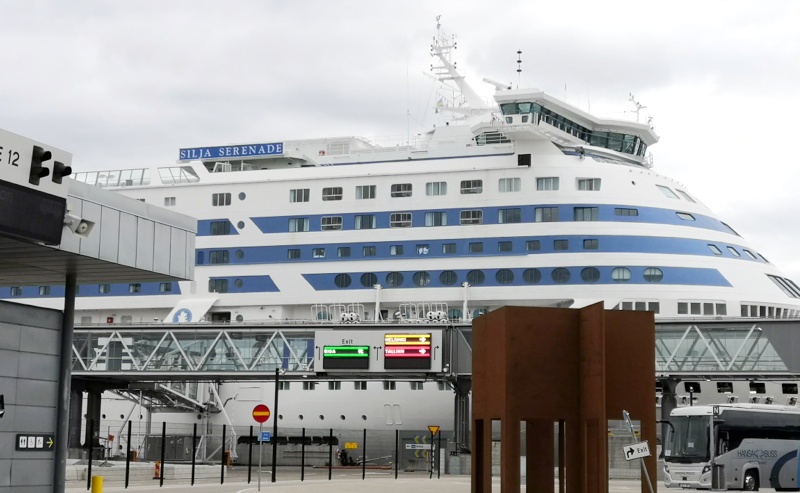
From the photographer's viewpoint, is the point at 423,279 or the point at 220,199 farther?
the point at 220,199

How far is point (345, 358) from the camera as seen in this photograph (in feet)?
155

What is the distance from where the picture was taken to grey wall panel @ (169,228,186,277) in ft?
76.9

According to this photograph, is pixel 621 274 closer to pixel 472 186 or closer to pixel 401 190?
pixel 472 186

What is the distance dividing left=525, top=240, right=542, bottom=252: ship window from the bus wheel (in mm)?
18319

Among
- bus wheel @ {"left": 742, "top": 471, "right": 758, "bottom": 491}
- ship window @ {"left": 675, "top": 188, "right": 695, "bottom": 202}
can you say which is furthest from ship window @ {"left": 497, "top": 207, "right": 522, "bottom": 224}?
bus wheel @ {"left": 742, "top": 471, "right": 758, "bottom": 491}

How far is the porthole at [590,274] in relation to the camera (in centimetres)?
4962

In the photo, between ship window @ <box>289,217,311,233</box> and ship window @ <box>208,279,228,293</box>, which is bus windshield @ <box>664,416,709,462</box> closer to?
ship window @ <box>289,217,311,233</box>

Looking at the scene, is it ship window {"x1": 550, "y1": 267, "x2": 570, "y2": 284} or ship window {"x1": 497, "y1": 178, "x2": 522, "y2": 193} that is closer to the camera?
ship window {"x1": 550, "y1": 267, "x2": 570, "y2": 284}

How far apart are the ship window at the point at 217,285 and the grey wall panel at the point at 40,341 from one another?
32.8 metres

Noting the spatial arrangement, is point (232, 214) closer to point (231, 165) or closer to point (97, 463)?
point (231, 165)

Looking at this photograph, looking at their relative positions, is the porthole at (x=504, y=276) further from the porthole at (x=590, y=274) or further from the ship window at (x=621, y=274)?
the ship window at (x=621, y=274)

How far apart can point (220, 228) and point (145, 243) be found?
3353cm

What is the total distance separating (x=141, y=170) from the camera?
59.0m

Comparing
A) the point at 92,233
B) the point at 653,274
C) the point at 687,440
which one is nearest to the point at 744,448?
the point at 687,440
